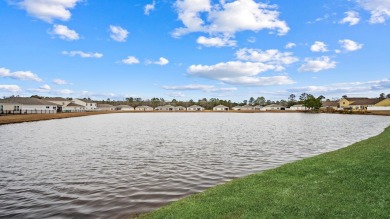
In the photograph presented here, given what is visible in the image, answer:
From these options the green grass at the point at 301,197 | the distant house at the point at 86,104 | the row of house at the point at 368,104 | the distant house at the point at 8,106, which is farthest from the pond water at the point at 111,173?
the distant house at the point at 86,104

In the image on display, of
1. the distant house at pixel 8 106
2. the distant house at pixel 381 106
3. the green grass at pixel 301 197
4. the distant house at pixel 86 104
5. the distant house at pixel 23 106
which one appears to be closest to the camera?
the green grass at pixel 301 197

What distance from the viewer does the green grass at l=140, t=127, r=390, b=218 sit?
8.38 meters

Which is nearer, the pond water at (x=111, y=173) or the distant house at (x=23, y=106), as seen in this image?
the pond water at (x=111, y=173)

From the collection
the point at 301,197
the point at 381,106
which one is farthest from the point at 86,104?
the point at 301,197

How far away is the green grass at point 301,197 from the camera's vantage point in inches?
330

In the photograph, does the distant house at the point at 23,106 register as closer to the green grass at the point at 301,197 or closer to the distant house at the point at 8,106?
the distant house at the point at 8,106

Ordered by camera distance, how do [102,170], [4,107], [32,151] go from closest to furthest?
1. [102,170]
2. [32,151]
3. [4,107]

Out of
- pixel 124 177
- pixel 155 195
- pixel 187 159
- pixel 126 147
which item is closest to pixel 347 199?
pixel 155 195

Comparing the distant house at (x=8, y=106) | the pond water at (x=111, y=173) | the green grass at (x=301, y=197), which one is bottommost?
the pond water at (x=111, y=173)

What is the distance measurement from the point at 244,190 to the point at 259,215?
2.65m

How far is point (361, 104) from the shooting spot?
161875 mm

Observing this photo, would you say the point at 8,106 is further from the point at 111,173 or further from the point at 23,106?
the point at 111,173

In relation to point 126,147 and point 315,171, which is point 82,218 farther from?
point 126,147

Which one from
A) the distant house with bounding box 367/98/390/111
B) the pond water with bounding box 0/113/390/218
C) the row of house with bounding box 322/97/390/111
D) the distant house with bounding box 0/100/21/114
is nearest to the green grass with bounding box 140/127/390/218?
the pond water with bounding box 0/113/390/218
